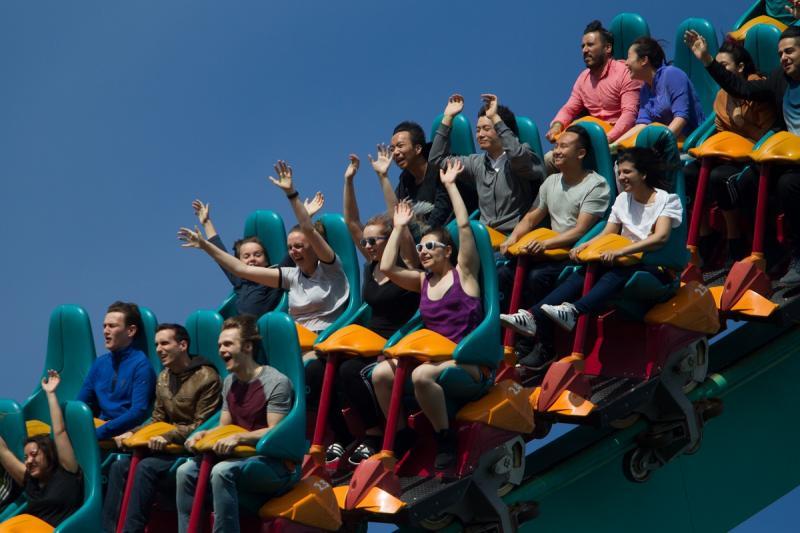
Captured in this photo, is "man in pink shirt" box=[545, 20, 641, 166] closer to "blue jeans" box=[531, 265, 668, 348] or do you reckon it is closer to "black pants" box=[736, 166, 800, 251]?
"black pants" box=[736, 166, 800, 251]

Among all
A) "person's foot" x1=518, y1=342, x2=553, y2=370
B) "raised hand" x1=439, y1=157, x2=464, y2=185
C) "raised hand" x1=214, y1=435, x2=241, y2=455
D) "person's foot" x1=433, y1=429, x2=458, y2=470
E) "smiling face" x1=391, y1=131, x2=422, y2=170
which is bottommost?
"person's foot" x1=433, y1=429, x2=458, y2=470

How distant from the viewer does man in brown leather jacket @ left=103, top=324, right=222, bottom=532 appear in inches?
288

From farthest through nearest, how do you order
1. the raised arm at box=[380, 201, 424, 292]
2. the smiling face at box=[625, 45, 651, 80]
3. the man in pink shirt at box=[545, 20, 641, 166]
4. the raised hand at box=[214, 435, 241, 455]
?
the man in pink shirt at box=[545, 20, 641, 166] → the smiling face at box=[625, 45, 651, 80] → the raised arm at box=[380, 201, 424, 292] → the raised hand at box=[214, 435, 241, 455]

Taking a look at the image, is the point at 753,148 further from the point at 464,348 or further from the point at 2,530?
the point at 2,530

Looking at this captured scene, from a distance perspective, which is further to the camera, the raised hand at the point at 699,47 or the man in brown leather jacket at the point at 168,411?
the raised hand at the point at 699,47

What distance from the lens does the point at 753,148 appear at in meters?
8.00

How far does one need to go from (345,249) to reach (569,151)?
3.16 ft

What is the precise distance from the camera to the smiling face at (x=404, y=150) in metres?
8.23

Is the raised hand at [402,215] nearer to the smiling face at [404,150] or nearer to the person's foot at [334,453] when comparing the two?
the smiling face at [404,150]

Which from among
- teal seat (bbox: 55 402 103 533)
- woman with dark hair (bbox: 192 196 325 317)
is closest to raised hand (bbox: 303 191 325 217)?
woman with dark hair (bbox: 192 196 325 317)

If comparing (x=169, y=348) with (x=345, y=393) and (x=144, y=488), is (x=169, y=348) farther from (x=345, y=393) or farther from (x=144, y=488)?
(x=345, y=393)

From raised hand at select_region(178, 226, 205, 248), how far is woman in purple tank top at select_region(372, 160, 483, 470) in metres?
1.06

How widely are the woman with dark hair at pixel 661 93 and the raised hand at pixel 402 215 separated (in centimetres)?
141

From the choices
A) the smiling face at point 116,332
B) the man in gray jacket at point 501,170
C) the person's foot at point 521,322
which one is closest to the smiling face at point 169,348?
the smiling face at point 116,332
